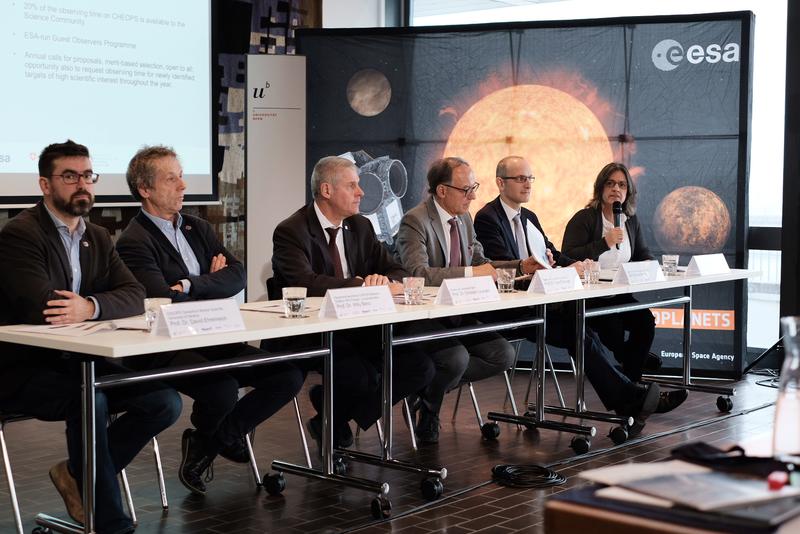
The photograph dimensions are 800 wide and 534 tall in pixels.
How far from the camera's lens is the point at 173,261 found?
4207 mm

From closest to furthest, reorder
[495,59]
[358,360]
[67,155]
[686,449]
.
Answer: [686,449], [67,155], [358,360], [495,59]

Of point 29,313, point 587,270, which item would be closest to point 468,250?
point 587,270

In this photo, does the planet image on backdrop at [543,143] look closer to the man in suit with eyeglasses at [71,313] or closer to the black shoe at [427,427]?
the black shoe at [427,427]

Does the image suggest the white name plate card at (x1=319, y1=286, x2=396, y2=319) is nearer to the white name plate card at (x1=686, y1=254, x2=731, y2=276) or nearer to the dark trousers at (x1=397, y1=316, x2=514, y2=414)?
the dark trousers at (x1=397, y1=316, x2=514, y2=414)

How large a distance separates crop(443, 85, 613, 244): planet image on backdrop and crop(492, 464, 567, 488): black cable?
9.11 feet

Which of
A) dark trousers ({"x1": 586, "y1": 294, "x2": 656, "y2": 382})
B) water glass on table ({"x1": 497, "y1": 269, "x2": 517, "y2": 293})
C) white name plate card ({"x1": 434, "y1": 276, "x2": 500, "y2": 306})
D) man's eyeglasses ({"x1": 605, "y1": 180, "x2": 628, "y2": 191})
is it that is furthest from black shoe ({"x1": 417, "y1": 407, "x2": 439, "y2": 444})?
man's eyeglasses ({"x1": 605, "y1": 180, "x2": 628, "y2": 191})

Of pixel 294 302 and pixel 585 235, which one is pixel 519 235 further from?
pixel 294 302

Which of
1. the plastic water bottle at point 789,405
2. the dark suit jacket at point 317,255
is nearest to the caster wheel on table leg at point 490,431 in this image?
the dark suit jacket at point 317,255

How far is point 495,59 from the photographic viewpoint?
263 inches

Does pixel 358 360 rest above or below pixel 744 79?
below

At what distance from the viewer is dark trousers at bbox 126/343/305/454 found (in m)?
3.66

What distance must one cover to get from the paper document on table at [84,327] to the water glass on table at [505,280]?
1659 mm

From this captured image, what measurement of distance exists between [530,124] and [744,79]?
133cm

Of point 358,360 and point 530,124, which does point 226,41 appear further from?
point 358,360
